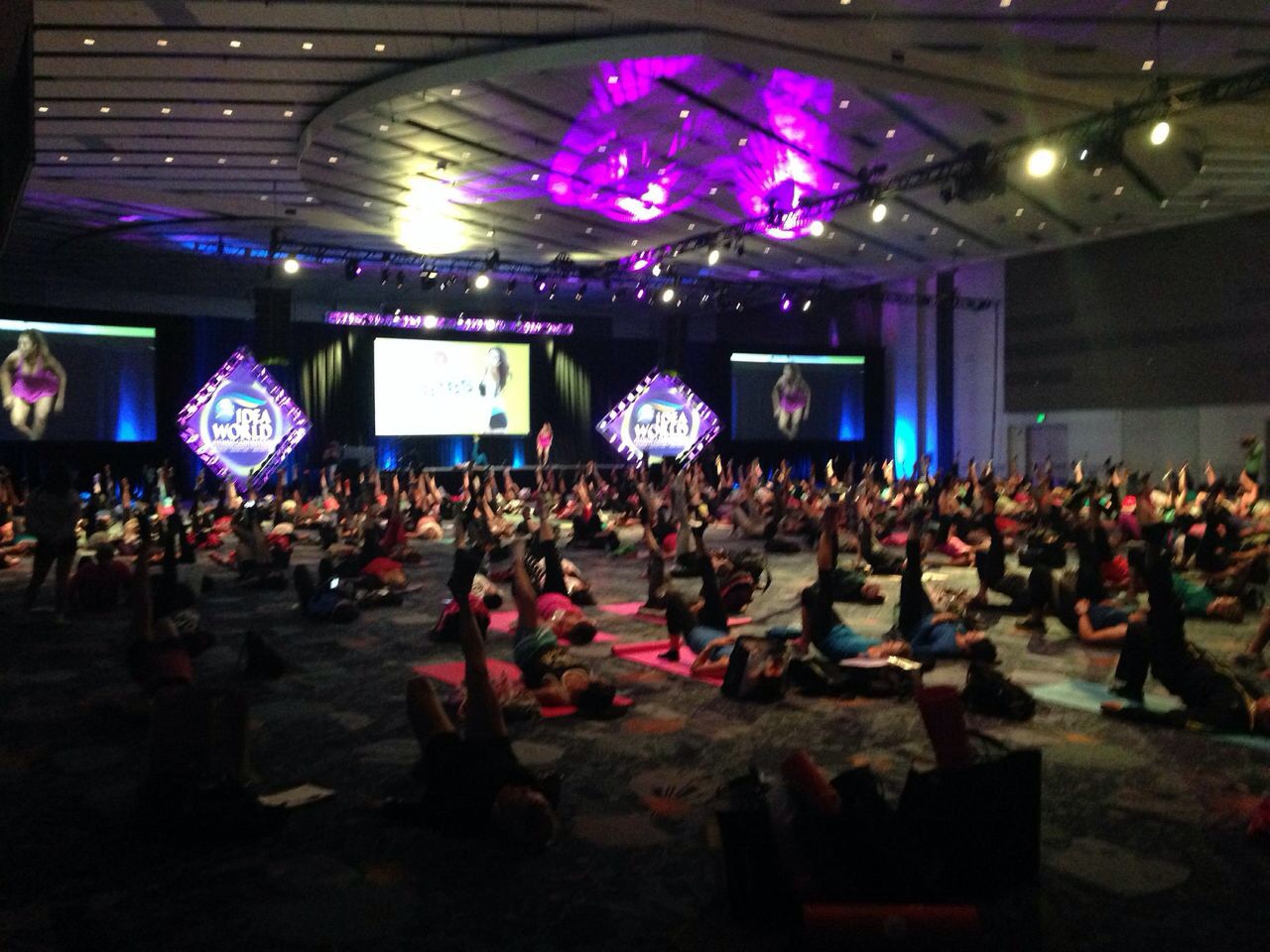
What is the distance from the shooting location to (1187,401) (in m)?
20.0

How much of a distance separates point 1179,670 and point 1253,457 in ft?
37.5

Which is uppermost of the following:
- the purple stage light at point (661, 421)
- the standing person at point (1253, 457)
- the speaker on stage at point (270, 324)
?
the speaker on stage at point (270, 324)

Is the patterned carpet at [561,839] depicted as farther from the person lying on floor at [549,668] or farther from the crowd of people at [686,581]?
the crowd of people at [686,581]

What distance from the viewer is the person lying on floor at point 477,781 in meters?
3.62

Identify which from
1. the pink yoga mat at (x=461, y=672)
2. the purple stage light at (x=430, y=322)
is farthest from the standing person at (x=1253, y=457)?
the purple stage light at (x=430, y=322)

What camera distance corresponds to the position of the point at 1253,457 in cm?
1488

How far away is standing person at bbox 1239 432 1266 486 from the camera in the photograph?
47.2ft

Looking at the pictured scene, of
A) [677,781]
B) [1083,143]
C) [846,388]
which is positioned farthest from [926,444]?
[677,781]

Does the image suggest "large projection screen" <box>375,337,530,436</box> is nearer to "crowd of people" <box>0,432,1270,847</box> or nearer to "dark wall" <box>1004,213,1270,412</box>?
"crowd of people" <box>0,432,1270,847</box>

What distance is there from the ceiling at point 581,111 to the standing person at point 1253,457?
3.97 meters

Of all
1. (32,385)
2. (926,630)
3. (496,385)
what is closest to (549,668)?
(926,630)

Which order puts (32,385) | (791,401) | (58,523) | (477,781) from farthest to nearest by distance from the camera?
(791,401) → (32,385) → (58,523) → (477,781)

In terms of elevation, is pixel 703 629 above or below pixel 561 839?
above

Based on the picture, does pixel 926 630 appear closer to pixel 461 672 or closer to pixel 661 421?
pixel 461 672
